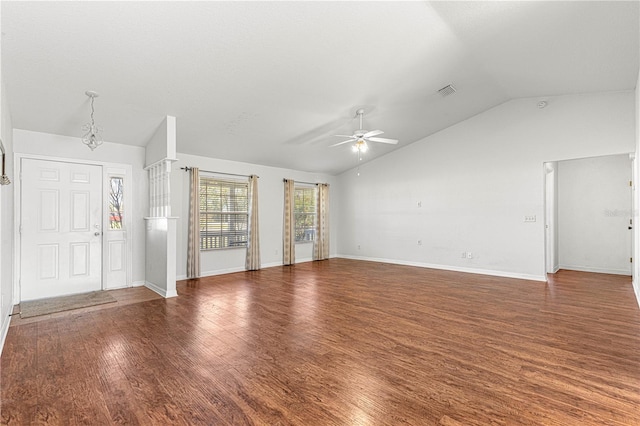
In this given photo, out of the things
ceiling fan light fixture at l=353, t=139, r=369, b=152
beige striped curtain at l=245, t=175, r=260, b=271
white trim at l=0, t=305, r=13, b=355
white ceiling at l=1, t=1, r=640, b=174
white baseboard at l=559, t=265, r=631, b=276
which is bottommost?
white baseboard at l=559, t=265, r=631, b=276

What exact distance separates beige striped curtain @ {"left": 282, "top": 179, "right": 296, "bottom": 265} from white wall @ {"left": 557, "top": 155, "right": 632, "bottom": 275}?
641 centimetres

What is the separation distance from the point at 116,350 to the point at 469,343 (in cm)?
329

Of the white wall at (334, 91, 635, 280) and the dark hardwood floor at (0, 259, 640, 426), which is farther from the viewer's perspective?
the white wall at (334, 91, 635, 280)

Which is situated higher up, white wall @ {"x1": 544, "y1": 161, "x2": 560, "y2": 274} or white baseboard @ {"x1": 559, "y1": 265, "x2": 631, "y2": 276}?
white wall @ {"x1": 544, "y1": 161, "x2": 560, "y2": 274}

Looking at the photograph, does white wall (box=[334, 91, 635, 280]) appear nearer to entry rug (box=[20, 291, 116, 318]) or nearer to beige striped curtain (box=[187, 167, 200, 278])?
beige striped curtain (box=[187, 167, 200, 278])

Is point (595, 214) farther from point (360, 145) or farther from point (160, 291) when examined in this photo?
point (160, 291)

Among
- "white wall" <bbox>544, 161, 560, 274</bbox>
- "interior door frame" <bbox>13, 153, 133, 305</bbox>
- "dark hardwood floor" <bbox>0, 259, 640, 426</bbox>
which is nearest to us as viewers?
"dark hardwood floor" <bbox>0, 259, 640, 426</bbox>

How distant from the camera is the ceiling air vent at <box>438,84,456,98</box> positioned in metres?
5.30

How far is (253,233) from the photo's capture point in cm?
733

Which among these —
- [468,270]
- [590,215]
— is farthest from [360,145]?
[590,215]

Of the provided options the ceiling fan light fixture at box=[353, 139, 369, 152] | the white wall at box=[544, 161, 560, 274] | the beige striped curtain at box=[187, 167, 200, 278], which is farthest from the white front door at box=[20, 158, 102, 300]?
the white wall at box=[544, 161, 560, 274]

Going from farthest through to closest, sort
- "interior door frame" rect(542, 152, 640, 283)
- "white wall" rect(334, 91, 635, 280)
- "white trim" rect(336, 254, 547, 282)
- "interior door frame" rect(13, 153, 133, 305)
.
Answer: "white trim" rect(336, 254, 547, 282), "white wall" rect(334, 91, 635, 280), "interior door frame" rect(542, 152, 640, 283), "interior door frame" rect(13, 153, 133, 305)

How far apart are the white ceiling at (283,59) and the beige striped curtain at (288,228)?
97.1 inches

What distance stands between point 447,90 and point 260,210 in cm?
476
